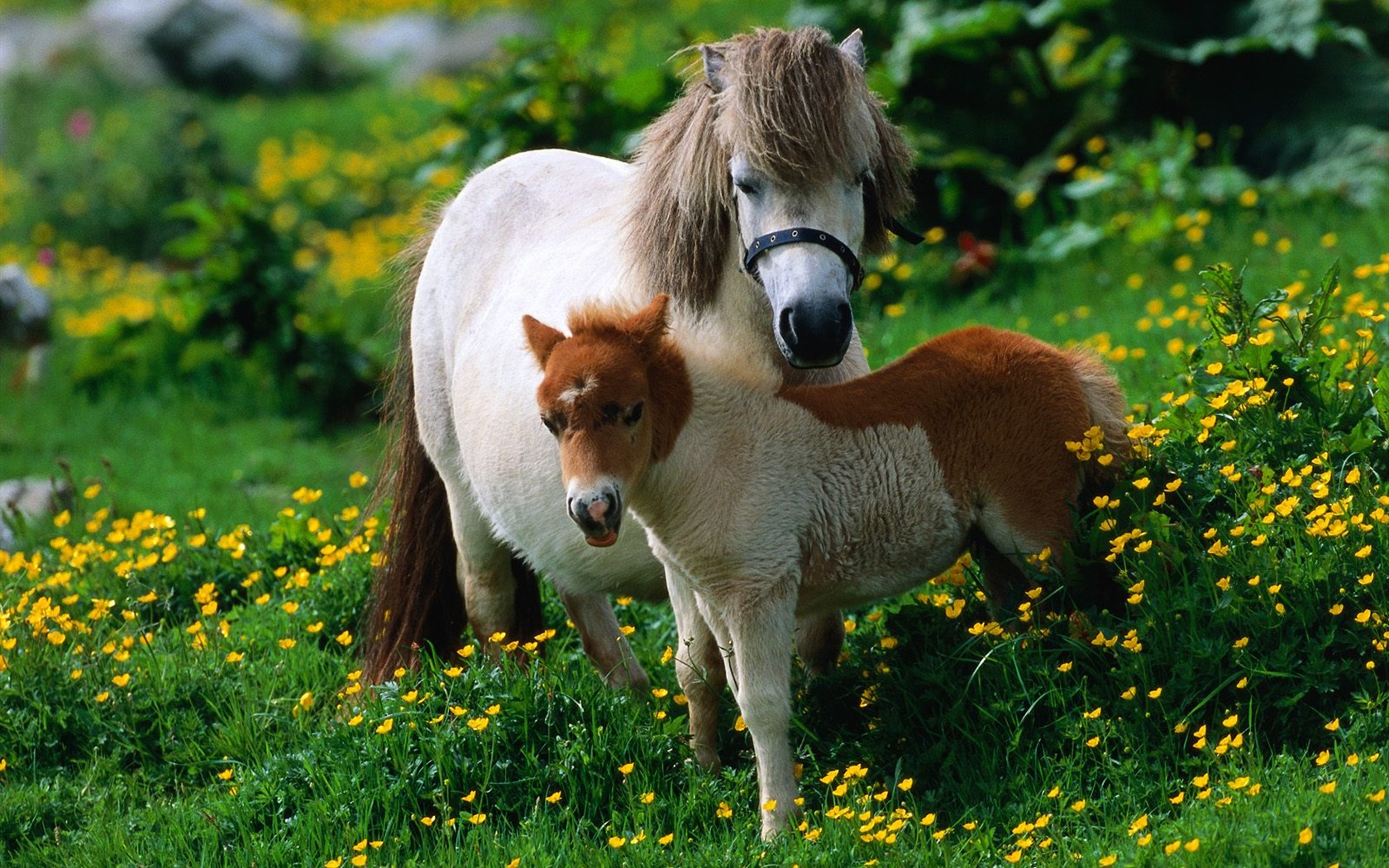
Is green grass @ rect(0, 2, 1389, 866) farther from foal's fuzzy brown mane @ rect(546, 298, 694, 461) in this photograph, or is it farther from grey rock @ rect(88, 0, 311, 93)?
grey rock @ rect(88, 0, 311, 93)

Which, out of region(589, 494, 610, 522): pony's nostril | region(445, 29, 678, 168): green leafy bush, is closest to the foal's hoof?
region(589, 494, 610, 522): pony's nostril

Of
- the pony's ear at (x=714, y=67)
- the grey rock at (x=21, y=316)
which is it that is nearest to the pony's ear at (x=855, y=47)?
the pony's ear at (x=714, y=67)

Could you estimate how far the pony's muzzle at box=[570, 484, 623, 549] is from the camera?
3.75m

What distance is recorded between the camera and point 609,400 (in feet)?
12.7

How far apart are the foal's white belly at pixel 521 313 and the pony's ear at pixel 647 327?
344mm

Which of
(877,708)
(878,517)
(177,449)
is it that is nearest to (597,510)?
(878,517)

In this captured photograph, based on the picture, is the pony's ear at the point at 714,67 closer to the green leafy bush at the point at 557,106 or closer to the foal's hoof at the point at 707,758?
the foal's hoof at the point at 707,758

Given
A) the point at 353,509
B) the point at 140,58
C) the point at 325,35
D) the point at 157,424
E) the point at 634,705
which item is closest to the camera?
the point at 634,705

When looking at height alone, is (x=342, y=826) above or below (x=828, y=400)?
below

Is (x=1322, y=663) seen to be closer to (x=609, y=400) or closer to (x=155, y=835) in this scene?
(x=609, y=400)

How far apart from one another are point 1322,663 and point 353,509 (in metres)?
4.25

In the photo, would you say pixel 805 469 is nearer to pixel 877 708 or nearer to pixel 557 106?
pixel 877 708

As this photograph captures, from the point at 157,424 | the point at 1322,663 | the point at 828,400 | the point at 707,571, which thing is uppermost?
the point at 828,400

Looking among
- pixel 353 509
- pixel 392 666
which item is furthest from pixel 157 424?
pixel 392 666
